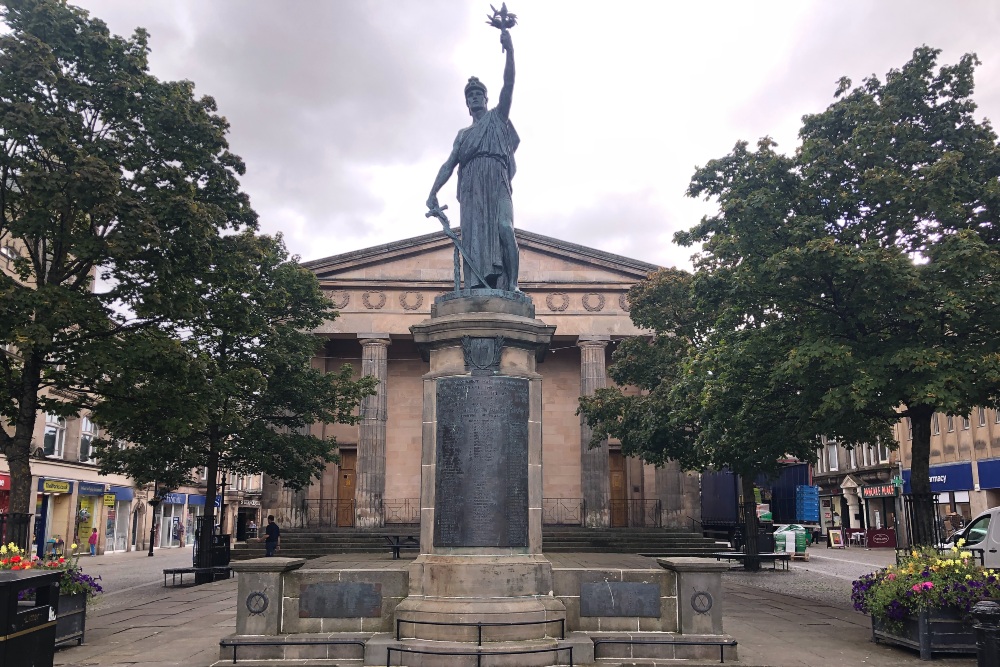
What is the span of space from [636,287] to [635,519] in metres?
13.7

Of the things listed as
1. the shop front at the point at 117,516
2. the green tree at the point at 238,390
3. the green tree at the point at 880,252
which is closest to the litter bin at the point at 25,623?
the green tree at the point at 238,390

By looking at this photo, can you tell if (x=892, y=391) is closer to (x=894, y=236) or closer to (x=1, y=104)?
(x=894, y=236)

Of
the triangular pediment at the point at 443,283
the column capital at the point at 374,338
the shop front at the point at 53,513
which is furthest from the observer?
the shop front at the point at 53,513

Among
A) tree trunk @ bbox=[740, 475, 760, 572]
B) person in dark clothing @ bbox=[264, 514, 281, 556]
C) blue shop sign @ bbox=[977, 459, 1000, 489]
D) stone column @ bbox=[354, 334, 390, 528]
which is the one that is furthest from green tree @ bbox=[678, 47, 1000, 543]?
blue shop sign @ bbox=[977, 459, 1000, 489]

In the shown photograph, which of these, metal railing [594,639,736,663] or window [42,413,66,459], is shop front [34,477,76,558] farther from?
metal railing [594,639,736,663]

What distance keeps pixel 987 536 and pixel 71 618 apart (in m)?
17.1

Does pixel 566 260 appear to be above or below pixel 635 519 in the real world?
above

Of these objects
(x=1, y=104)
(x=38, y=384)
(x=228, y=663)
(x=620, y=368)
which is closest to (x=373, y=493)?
(x=620, y=368)

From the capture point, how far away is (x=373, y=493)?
33906mm

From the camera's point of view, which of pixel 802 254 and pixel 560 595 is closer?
pixel 560 595

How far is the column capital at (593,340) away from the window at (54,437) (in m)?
26.1

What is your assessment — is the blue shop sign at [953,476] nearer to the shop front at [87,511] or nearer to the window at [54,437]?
the shop front at [87,511]

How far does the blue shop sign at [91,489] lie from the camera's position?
146 feet

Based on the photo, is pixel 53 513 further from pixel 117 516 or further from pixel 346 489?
pixel 346 489
